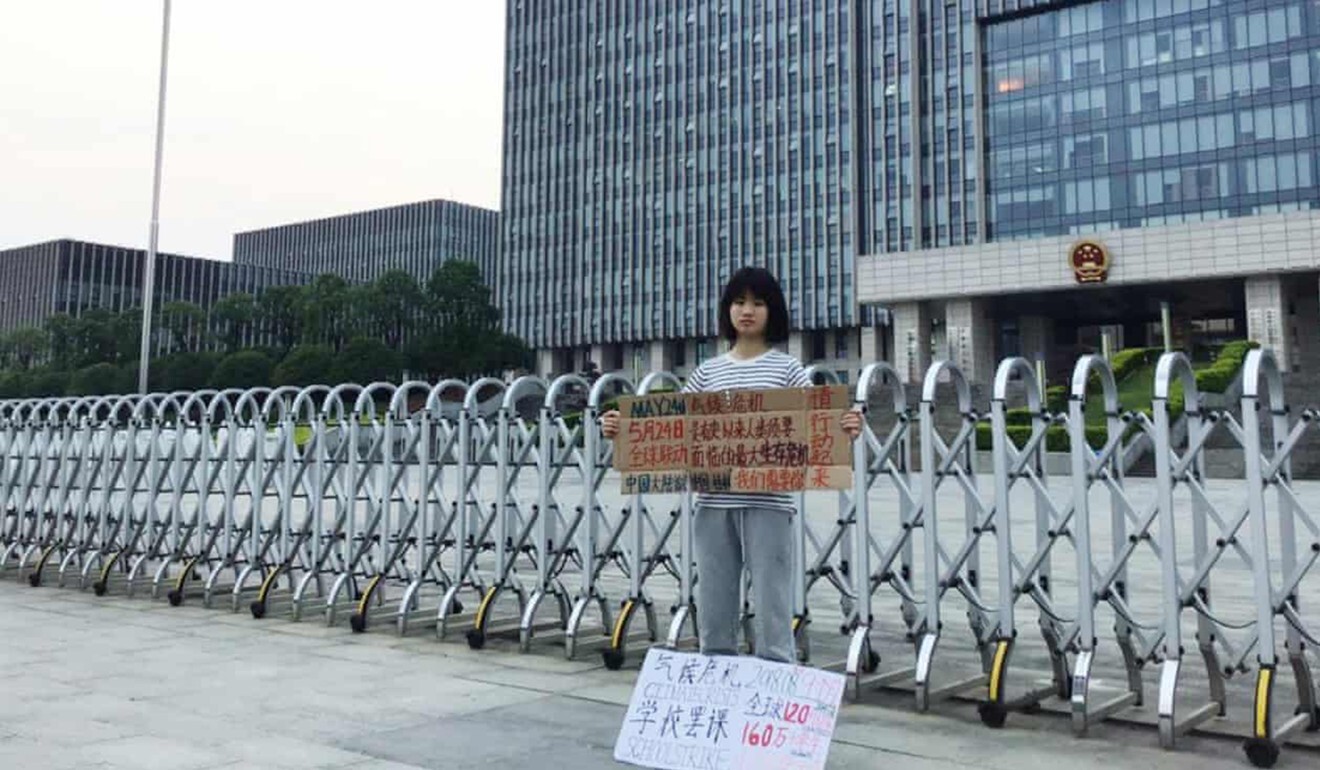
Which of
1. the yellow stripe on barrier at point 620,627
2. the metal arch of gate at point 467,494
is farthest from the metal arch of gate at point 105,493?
the yellow stripe on barrier at point 620,627

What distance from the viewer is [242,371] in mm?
58969

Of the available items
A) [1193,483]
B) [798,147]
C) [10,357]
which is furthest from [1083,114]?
[10,357]

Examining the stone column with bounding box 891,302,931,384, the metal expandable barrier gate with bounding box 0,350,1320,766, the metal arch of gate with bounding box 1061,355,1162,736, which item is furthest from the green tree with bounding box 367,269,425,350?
the metal arch of gate with bounding box 1061,355,1162,736

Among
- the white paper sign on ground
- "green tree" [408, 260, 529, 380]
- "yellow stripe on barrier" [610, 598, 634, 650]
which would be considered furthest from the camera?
"green tree" [408, 260, 529, 380]

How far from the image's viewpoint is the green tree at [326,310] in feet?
208

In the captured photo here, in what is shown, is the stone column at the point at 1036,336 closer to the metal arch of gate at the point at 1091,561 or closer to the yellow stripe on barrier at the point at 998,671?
the metal arch of gate at the point at 1091,561

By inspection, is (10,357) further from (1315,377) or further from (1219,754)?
(1219,754)

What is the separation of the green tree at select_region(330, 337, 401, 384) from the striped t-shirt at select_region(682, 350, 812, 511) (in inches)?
2130

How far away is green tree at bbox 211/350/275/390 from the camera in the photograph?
58.7 m

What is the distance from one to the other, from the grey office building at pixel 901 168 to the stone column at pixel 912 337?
0.13m

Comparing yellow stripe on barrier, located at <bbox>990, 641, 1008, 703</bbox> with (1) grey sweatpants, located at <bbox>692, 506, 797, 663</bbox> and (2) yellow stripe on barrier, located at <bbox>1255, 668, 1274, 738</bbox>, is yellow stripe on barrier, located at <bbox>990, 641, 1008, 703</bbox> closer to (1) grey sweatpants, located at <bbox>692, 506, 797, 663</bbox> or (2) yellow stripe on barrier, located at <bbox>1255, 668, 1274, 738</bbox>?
(2) yellow stripe on barrier, located at <bbox>1255, 668, 1274, 738</bbox>

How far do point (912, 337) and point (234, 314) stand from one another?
144 ft

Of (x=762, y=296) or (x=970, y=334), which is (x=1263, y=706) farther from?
(x=970, y=334)

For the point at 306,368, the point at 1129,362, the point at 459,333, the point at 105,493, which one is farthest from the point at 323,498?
the point at 459,333
